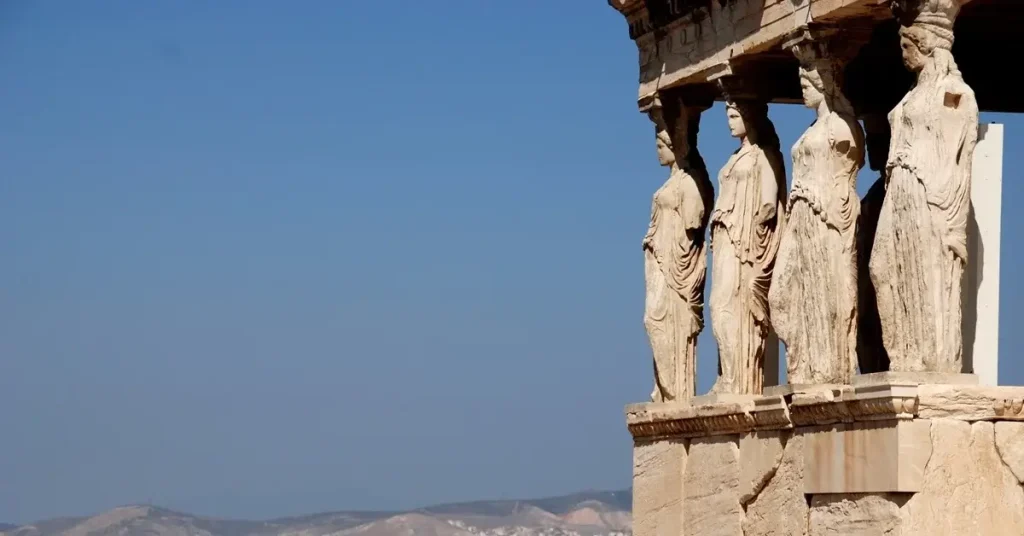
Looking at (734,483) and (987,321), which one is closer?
(987,321)

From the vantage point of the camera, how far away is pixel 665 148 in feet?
77.4

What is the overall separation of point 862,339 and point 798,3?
2.86 metres

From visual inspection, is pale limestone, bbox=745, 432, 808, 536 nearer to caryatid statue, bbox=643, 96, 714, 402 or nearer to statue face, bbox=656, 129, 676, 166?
caryatid statue, bbox=643, 96, 714, 402

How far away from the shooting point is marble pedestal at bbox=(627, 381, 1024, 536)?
1806 centimetres

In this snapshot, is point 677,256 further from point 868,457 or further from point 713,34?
point 868,457

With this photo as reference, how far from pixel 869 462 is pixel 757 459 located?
241cm

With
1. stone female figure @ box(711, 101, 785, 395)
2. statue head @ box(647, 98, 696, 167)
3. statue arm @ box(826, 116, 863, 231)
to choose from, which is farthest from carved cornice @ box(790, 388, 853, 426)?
statue head @ box(647, 98, 696, 167)

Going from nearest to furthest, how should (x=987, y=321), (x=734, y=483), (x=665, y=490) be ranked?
(x=987, y=321), (x=734, y=483), (x=665, y=490)

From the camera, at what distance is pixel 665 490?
22828 mm

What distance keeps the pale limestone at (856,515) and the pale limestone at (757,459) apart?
899 millimetres

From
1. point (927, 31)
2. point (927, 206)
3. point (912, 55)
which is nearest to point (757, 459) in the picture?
point (927, 206)

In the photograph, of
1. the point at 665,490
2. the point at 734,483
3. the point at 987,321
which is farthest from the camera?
the point at 665,490

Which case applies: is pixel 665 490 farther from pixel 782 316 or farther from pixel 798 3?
pixel 798 3

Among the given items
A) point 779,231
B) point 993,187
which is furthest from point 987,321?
point 779,231
